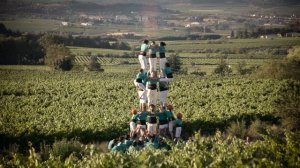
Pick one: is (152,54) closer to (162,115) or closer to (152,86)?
(152,86)

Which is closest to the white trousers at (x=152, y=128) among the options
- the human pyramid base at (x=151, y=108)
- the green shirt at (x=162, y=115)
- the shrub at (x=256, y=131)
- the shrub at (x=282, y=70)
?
the human pyramid base at (x=151, y=108)

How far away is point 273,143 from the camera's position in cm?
1415

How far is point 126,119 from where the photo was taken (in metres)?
27.1

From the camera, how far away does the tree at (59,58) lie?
226ft

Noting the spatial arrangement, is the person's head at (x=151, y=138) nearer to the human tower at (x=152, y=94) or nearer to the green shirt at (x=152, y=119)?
the human tower at (x=152, y=94)

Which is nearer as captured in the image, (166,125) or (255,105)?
(166,125)

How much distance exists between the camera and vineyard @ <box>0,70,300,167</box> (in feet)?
42.3

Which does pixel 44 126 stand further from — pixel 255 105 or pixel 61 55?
pixel 61 55

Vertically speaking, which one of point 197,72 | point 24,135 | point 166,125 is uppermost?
point 166,125

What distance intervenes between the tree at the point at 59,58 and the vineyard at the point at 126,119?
74.6ft

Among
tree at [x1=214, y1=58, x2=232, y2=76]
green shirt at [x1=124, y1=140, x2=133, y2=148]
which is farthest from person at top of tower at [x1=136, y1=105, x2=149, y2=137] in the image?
tree at [x1=214, y1=58, x2=232, y2=76]

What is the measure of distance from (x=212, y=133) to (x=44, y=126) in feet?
34.1

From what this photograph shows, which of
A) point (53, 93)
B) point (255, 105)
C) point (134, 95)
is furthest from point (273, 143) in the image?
point (53, 93)

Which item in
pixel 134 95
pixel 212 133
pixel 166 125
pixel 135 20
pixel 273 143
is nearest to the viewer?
pixel 273 143
